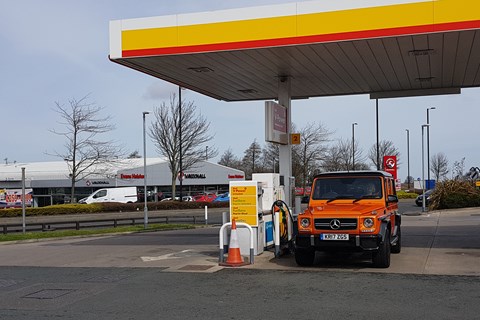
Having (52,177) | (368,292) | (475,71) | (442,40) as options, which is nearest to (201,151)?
(52,177)

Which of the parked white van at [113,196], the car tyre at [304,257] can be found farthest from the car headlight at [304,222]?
the parked white van at [113,196]

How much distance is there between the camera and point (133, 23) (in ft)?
44.1

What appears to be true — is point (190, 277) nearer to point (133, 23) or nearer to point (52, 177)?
point (133, 23)

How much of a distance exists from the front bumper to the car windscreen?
4.66 feet

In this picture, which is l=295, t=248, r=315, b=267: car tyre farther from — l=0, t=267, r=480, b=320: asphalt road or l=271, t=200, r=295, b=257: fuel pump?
l=271, t=200, r=295, b=257: fuel pump

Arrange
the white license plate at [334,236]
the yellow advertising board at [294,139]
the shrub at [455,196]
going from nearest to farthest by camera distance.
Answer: the white license plate at [334,236], the yellow advertising board at [294,139], the shrub at [455,196]

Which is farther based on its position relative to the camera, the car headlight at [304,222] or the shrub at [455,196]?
the shrub at [455,196]

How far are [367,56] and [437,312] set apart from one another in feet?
25.9

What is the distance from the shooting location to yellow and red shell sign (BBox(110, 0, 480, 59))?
37.4ft

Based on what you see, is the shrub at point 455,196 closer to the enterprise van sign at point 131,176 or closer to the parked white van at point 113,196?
the parked white van at point 113,196

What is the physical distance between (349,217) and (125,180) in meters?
52.4

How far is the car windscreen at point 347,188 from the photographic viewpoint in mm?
11953

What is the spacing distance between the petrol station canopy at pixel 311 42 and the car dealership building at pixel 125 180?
42.6m

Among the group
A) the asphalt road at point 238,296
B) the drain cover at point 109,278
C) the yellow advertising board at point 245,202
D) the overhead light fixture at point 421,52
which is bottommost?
the drain cover at point 109,278
